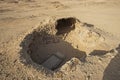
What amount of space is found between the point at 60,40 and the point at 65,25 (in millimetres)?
831

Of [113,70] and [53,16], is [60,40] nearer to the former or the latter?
[53,16]

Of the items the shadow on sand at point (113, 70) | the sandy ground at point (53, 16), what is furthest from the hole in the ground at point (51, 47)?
the shadow on sand at point (113, 70)

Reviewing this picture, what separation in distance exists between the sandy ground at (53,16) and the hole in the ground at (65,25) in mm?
611

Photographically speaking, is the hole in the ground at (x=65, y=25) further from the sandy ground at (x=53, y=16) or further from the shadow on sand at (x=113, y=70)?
the shadow on sand at (x=113, y=70)

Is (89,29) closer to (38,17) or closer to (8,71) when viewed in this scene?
(8,71)

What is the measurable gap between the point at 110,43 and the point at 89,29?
1182 millimetres

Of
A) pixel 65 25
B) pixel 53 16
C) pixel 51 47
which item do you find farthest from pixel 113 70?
pixel 53 16

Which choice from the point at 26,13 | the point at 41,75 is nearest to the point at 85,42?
the point at 41,75

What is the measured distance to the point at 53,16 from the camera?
34.4 ft

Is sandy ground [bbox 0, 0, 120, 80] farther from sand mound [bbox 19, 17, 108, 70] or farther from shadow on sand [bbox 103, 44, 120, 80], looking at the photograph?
sand mound [bbox 19, 17, 108, 70]

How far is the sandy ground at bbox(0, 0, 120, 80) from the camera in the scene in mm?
6395

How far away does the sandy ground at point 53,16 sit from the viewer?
639cm

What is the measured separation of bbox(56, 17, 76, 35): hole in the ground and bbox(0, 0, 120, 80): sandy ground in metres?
0.61

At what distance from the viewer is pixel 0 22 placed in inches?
520
